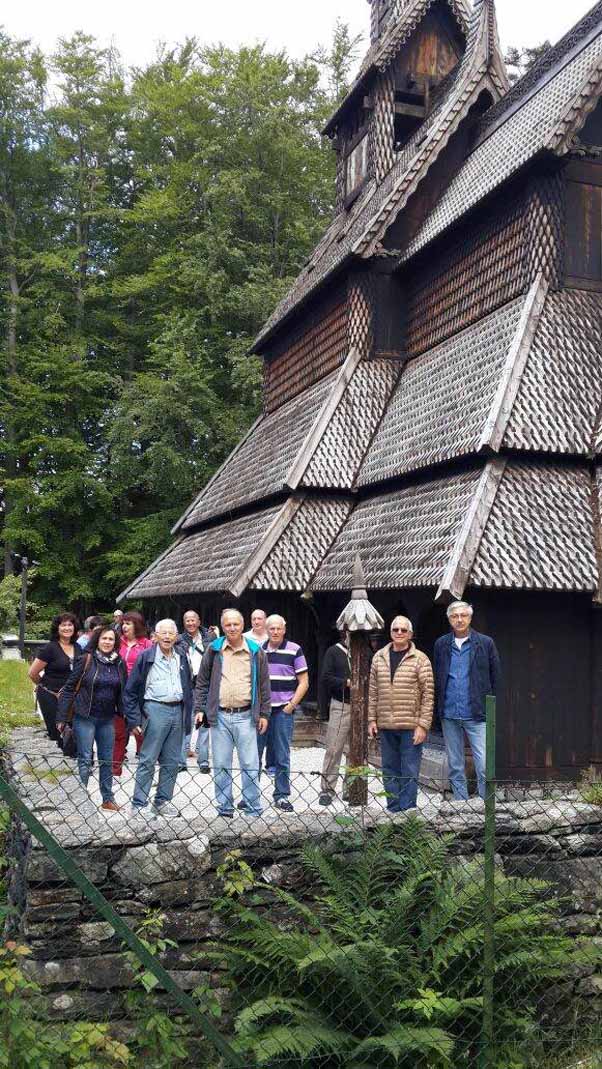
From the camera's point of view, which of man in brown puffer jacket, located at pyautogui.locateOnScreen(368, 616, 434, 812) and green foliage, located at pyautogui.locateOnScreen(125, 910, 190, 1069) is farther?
man in brown puffer jacket, located at pyautogui.locateOnScreen(368, 616, 434, 812)

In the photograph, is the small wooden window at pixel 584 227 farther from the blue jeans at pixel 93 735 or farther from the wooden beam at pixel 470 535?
the blue jeans at pixel 93 735

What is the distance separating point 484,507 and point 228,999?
6.13m

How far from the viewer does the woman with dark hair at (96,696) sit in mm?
7484

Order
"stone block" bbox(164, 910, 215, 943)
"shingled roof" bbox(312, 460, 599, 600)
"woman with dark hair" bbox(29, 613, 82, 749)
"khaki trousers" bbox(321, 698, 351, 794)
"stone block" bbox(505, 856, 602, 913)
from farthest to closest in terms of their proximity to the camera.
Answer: "shingled roof" bbox(312, 460, 599, 600)
"woman with dark hair" bbox(29, 613, 82, 749)
"khaki trousers" bbox(321, 698, 351, 794)
"stone block" bbox(505, 856, 602, 913)
"stone block" bbox(164, 910, 215, 943)

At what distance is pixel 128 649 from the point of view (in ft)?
32.7

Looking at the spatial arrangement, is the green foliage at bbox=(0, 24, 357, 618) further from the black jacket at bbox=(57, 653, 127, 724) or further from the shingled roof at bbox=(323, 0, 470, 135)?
the black jacket at bbox=(57, 653, 127, 724)

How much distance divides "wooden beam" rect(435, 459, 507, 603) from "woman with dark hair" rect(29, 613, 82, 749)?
11.6ft

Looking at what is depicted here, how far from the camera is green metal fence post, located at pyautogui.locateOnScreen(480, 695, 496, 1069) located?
4.35m

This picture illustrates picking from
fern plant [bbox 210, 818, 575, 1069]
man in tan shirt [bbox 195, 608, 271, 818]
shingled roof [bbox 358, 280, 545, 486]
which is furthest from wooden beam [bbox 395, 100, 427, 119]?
fern plant [bbox 210, 818, 575, 1069]

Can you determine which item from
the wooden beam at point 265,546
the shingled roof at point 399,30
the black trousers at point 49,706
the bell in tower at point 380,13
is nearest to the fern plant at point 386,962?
the black trousers at point 49,706

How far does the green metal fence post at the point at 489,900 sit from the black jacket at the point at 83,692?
371 cm

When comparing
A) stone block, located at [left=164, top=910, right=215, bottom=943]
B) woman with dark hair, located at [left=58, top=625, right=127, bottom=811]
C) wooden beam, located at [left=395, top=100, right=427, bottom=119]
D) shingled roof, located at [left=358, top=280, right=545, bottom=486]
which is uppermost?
wooden beam, located at [left=395, top=100, right=427, bottom=119]

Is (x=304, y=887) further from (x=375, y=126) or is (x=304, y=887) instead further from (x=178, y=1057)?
(x=375, y=126)

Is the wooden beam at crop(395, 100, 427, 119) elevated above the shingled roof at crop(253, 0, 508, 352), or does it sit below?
above
